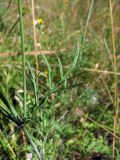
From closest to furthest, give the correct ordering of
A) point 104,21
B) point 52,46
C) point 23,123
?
point 23,123 < point 52,46 < point 104,21

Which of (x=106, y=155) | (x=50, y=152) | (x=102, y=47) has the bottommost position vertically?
(x=106, y=155)

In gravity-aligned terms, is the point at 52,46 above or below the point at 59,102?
above

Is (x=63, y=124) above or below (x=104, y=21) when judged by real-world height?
below

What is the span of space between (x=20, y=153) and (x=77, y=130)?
30 cm

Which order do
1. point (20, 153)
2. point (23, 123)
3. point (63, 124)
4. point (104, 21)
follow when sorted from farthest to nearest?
1. point (104, 21)
2. point (63, 124)
3. point (20, 153)
4. point (23, 123)

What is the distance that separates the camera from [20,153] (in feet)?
4.65

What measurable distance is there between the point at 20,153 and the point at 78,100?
42 cm

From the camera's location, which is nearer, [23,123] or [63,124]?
[23,123]

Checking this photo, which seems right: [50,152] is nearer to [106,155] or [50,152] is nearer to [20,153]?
[20,153]

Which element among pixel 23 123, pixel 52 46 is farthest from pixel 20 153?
pixel 52 46

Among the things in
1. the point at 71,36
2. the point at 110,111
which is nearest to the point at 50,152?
the point at 110,111

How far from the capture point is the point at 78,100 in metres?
1.71

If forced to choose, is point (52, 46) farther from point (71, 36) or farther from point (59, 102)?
point (59, 102)

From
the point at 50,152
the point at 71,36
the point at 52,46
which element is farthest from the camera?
the point at 71,36
